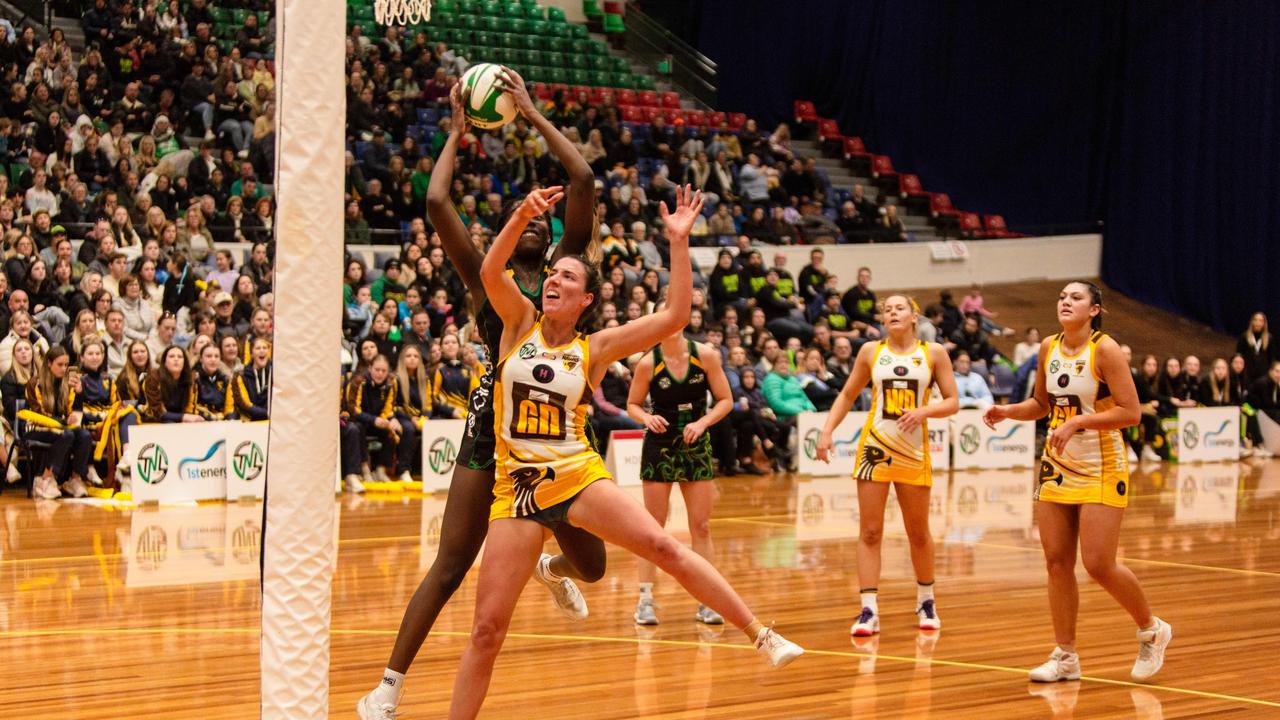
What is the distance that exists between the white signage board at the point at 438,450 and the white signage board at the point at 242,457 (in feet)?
5.51

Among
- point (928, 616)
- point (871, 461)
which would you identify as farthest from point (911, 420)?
point (928, 616)

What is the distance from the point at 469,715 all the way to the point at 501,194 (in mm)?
14682

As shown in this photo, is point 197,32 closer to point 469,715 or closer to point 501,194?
point 501,194

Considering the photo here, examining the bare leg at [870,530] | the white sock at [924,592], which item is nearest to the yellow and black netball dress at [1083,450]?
the bare leg at [870,530]

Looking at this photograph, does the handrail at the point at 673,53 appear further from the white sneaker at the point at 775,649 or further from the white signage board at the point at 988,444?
the white sneaker at the point at 775,649

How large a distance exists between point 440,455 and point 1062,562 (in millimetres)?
8506

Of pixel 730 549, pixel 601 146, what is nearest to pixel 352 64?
pixel 601 146

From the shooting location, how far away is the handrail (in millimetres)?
25922

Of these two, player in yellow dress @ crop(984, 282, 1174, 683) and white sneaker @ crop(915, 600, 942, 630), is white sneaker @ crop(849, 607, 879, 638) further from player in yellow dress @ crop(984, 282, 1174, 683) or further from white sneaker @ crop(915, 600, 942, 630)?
player in yellow dress @ crop(984, 282, 1174, 683)

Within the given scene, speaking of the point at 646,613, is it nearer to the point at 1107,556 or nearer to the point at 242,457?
the point at 1107,556

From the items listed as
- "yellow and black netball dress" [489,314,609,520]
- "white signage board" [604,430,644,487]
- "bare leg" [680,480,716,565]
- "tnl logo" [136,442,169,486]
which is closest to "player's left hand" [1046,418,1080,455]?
"bare leg" [680,480,716,565]

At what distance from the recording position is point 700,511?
841 cm

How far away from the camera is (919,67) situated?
2631cm

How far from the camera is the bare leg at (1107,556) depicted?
266 inches
